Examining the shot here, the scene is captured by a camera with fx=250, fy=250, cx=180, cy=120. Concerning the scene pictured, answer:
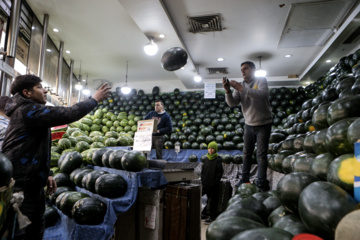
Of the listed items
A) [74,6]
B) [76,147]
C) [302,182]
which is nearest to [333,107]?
[302,182]

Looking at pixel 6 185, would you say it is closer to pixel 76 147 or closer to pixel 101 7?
pixel 76 147

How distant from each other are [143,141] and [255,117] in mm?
1486

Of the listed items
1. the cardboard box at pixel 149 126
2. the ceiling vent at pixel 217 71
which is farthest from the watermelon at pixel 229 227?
the ceiling vent at pixel 217 71

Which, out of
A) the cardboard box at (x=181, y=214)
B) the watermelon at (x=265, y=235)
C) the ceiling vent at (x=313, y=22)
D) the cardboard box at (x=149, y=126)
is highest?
the ceiling vent at (x=313, y=22)

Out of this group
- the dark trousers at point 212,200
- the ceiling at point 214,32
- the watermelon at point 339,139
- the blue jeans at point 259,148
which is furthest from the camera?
the dark trousers at point 212,200

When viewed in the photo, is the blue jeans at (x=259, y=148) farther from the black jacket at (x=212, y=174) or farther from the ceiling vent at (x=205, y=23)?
the ceiling vent at (x=205, y=23)

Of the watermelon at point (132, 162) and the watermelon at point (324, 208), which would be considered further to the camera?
the watermelon at point (132, 162)

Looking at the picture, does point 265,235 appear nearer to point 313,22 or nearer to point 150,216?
point 150,216

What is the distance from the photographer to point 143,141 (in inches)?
129

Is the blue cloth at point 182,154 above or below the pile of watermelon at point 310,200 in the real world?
below

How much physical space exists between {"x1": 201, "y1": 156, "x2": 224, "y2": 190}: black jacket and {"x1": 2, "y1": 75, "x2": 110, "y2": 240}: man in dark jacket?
4307 mm

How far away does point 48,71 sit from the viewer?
6.89m

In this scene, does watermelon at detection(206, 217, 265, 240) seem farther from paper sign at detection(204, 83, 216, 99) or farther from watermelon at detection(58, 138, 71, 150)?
paper sign at detection(204, 83, 216, 99)

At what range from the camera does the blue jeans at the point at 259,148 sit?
3.05m
